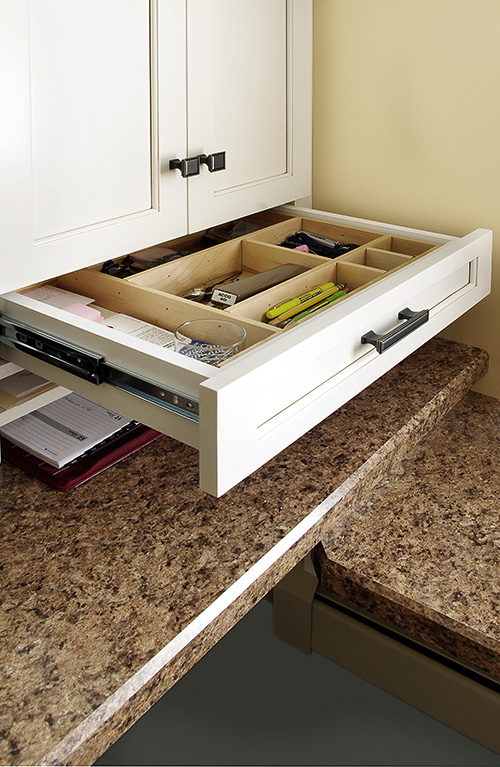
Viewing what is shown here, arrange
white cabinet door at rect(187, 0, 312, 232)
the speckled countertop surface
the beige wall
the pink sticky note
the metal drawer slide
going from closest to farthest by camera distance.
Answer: the speckled countertop surface
the metal drawer slide
the pink sticky note
white cabinet door at rect(187, 0, 312, 232)
the beige wall

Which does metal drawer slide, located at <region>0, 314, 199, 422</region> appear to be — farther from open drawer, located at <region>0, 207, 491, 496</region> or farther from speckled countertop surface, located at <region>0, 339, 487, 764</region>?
speckled countertop surface, located at <region>0, 339, 487, 764</region>

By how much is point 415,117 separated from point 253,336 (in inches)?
27.7

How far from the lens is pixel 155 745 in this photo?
1.48 metres

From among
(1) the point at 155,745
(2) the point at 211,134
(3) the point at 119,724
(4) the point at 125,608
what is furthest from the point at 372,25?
(1) the point at 155,745

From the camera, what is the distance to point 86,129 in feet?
3.57

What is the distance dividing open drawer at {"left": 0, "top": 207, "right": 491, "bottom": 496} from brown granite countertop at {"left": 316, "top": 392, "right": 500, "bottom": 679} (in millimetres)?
262

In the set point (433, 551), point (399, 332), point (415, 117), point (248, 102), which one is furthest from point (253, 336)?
point (415, 117)

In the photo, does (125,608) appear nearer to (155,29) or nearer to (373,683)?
(373,683)

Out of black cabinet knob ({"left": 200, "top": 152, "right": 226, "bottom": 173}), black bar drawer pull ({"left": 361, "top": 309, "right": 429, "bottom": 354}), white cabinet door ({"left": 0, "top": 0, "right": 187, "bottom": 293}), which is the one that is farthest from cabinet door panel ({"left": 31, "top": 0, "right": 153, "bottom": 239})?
black bar drawer pull ({"left": 361, "top": 309, "right": 429, "bottom": 354})

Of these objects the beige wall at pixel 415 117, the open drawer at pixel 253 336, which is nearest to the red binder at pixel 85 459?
the open drawer at pixel 253 336

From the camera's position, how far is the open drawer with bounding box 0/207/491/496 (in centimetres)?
87

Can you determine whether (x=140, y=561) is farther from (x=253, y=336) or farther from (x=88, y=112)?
(x=88, y=112)

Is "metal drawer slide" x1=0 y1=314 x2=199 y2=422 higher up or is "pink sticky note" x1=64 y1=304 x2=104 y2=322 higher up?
"pink sticky note" x1=64 y1=304 x2=104 y2=322

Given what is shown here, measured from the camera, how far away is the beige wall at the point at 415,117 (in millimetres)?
1385
